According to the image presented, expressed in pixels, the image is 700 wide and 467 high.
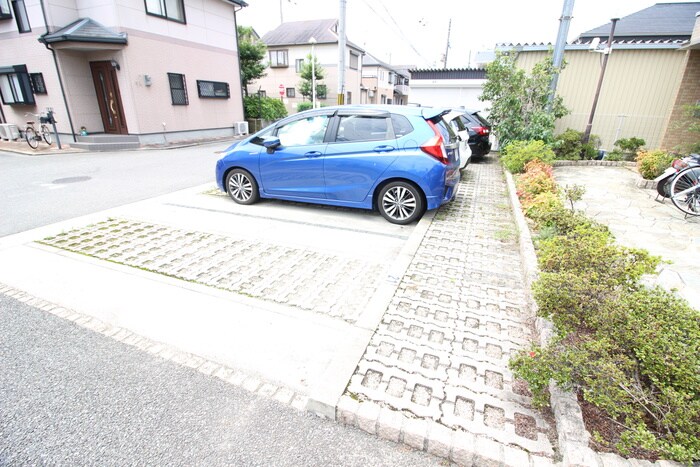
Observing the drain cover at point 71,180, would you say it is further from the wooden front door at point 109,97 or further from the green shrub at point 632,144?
the green shrub at point 632,144

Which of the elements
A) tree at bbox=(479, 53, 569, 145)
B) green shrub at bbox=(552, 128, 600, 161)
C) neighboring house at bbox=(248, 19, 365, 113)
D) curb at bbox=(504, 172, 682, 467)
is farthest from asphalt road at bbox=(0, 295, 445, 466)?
neighboring house at bbox=(248, 19, 365, 113)

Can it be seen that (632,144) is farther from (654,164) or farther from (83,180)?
(83,180)

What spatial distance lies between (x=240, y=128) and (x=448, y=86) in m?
10.8

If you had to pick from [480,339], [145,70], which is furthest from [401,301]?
[145,70]

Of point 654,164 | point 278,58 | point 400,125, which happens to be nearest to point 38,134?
point 400,125

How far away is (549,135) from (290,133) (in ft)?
23.4

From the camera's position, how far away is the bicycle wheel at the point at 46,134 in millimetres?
13578

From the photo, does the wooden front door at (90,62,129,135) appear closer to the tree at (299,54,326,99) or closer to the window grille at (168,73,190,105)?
the window grille at (168,73,190,105)

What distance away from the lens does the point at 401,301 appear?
337 centimetres

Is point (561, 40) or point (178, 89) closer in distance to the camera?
point (561, 40)

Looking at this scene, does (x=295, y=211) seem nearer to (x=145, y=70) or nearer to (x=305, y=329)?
(x=305, y=329)

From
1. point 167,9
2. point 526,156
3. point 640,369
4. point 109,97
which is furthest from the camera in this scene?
point 167,9

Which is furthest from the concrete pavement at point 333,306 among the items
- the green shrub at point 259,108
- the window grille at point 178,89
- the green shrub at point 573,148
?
the green shrub at point 259,108

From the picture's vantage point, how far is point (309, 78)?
30719 mm
